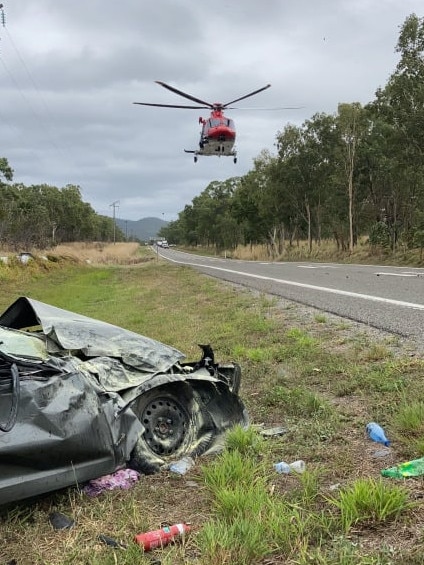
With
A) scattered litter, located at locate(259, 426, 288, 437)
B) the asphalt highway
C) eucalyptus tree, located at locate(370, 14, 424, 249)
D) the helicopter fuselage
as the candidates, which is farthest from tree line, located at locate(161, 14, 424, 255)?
scattered litter, located at locate(259, 426, 288, 437)

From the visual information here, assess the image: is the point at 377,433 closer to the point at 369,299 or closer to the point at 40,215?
the point at 369,299

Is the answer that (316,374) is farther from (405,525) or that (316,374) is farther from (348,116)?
(348,116)

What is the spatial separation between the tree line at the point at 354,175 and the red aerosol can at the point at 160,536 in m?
25.4

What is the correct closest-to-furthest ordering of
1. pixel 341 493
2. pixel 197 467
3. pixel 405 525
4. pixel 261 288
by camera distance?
pixel 405 525
pixel 341 493
pixel 197 467
pixel 261 288

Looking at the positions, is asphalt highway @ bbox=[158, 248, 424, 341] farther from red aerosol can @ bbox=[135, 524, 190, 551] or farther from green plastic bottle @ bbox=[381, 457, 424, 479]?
red aerosol can @ bbox=[135, 524, 190, 551]

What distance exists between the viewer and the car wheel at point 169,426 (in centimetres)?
309

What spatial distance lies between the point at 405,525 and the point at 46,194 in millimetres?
75191

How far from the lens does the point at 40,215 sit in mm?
58344

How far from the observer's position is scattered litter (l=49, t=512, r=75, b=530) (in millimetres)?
2538

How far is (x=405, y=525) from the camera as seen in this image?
2256 millimetres

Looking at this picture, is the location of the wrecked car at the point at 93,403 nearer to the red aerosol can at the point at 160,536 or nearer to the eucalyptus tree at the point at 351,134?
the red aerosol can at the point at 160,536

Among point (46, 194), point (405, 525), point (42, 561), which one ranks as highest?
point (46, 194)

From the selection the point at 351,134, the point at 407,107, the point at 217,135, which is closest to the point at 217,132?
the point at 217,135

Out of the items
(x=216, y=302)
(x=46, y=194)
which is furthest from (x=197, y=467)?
(x=46, y=194)
